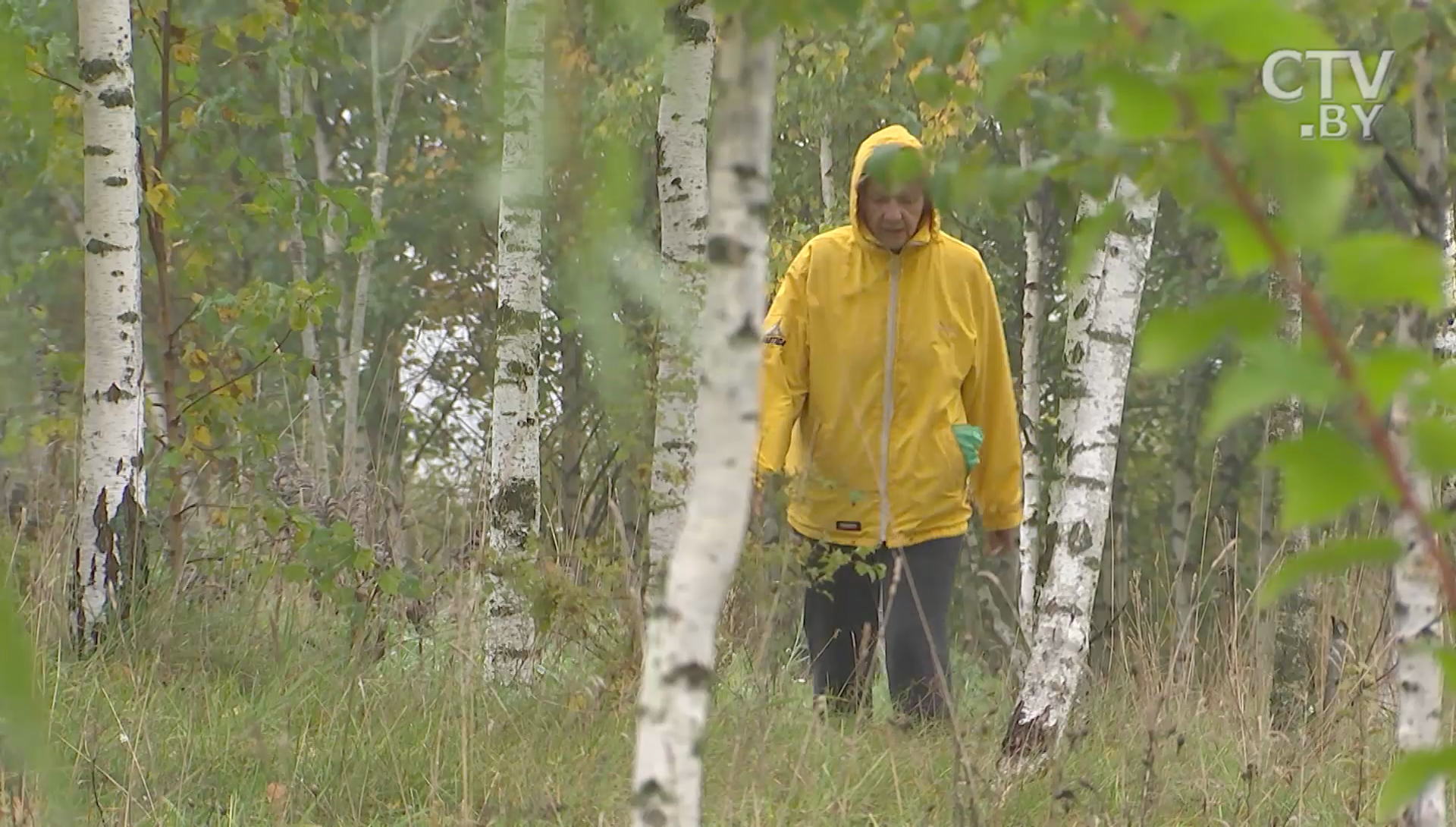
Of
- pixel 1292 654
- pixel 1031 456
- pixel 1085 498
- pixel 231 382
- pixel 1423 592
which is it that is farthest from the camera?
pixel 1031 456

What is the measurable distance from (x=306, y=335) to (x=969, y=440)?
32.9ft

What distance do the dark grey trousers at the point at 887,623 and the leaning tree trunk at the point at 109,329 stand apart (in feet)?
6.07

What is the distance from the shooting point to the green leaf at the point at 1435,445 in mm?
685

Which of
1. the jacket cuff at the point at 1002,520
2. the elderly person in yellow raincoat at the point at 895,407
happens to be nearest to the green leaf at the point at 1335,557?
the elderly person in yellow raincoat at the point at 895,407

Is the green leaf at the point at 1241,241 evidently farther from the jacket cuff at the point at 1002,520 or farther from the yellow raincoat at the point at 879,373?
the jacket cuff at the point at 1002,520

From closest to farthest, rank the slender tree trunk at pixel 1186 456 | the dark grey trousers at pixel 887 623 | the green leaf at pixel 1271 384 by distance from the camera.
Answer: the green leaf at pixel 1271 384 < the dark grey trousers at pixel 887 623 < the slender tree trunk at pixel 1186 456

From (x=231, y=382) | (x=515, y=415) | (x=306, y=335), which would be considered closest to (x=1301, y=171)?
(x=515, y=415)

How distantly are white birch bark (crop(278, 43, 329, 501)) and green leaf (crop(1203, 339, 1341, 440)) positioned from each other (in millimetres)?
3600

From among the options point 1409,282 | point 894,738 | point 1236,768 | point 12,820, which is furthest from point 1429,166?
point 12,820

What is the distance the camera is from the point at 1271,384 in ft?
2.14

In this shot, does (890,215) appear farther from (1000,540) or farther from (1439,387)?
(1439,387)

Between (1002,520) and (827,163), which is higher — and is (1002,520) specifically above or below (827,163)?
below

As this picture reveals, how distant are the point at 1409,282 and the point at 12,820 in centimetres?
240

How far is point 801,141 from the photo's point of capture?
11.4 meters
